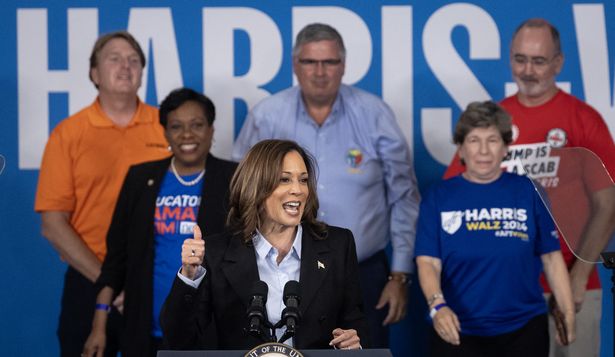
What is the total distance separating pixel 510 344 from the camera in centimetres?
382

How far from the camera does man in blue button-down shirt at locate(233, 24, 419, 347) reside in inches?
175

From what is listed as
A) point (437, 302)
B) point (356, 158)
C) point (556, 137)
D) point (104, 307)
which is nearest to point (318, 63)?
point (356, 158)

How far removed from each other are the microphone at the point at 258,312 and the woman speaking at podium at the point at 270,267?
384mm

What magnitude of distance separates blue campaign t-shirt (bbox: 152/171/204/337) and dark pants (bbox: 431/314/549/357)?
1.11m

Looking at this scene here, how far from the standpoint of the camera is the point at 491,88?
514cm

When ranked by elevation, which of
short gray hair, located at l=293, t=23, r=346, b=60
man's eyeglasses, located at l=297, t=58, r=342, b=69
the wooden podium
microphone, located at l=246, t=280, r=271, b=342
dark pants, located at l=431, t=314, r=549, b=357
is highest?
short gray hair, located at l=293, t=23, r=346, b=60

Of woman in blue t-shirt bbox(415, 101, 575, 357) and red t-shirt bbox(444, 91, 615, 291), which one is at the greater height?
red t-shirt bbox(444, 91, 615, 291)

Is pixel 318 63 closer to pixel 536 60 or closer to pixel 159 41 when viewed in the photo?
pixel 536 60

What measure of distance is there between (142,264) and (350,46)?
1839 mm

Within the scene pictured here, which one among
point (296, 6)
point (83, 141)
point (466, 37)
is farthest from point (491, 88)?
point (83, 141)

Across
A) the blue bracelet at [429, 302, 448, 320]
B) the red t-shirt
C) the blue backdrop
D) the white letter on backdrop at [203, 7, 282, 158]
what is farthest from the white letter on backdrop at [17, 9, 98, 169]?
the blue bracelet at [429, 302, 448, 320]

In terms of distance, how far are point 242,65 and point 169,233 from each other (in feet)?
5.02

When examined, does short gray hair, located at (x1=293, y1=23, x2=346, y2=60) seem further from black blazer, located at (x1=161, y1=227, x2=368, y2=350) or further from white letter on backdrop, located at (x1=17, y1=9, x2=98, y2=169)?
black blazer, located at (x1=161, y1=227, x2=368, y2=350)

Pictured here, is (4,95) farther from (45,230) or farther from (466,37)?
(466,37)
